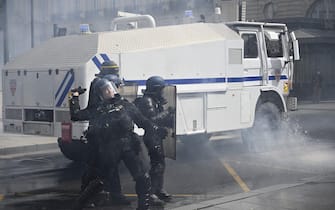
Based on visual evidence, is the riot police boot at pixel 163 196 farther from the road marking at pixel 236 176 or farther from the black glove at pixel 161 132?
the road marking at pixel 236 176

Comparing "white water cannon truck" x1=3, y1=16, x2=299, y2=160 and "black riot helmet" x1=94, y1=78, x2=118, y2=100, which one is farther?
"white water cannon truck" x1=3, y1=16, x2=299, y2=160

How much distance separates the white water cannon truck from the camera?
812cm

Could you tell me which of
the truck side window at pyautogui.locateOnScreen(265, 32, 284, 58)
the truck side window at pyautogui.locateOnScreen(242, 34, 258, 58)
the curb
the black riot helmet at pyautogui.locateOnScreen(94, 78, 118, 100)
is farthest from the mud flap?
the curb

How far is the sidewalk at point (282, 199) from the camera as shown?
601cm

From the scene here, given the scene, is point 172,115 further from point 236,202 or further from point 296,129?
point 296,129

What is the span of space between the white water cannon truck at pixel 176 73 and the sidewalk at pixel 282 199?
176 cm

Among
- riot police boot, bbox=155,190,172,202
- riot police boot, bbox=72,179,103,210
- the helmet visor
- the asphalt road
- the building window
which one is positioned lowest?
the asphalt road

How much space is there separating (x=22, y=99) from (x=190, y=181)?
3.03m

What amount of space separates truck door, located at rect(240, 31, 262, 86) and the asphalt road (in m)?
1.43

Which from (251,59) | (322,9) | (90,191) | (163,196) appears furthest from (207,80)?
(322,9)

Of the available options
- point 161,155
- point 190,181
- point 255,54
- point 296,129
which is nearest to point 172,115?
point 161,155

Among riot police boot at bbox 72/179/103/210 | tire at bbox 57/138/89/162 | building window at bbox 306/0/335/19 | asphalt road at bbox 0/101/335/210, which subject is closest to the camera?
riot police boot at bbox 72/179/103/210

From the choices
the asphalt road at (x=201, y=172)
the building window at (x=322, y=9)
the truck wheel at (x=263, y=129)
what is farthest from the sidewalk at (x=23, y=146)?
the building window at (x=322, y=9)

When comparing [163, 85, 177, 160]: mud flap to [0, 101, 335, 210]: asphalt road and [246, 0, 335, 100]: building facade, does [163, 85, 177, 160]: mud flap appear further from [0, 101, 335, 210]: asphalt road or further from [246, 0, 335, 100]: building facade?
[246, 0, 335, 100]: building facade
